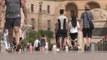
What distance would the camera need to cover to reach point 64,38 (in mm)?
30312

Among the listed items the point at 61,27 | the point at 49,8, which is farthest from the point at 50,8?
the point at 61,27

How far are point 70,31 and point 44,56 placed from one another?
390 inches

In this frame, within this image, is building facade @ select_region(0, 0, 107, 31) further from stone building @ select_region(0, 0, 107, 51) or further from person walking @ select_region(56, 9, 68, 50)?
person walking @ select_region(56, 9, 68, 50)

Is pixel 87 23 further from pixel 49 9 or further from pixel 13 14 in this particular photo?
pixel 49 9

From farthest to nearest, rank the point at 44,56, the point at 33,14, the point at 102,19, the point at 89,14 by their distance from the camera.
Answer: the point at 33,14 → the point at 102,19 → the point at 89,14 → the point at 44,56

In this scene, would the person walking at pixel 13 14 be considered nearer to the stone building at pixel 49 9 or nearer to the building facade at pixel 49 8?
→ the stone building at pixel 49 9

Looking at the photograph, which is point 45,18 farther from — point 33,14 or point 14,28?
point 14,28

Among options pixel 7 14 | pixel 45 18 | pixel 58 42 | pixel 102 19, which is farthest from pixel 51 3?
pixel 7 14

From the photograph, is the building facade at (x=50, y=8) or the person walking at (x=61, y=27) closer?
the person walking at (x=61, y=27)

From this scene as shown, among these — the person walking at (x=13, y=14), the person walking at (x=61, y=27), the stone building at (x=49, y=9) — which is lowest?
the stone building at (x=49, y=9)

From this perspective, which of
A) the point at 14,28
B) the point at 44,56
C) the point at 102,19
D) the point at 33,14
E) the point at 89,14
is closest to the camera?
the point at 44,56

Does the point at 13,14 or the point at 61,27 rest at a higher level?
the point at 13,14

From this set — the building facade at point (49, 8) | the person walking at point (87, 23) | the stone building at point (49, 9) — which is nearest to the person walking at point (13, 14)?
Result: the person walking at point (87, 23)

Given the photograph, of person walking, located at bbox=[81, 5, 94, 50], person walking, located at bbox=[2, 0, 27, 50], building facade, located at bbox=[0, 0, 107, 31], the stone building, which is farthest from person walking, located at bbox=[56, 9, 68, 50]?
building facade, located at bbox=[0, 0, 107, 31]
